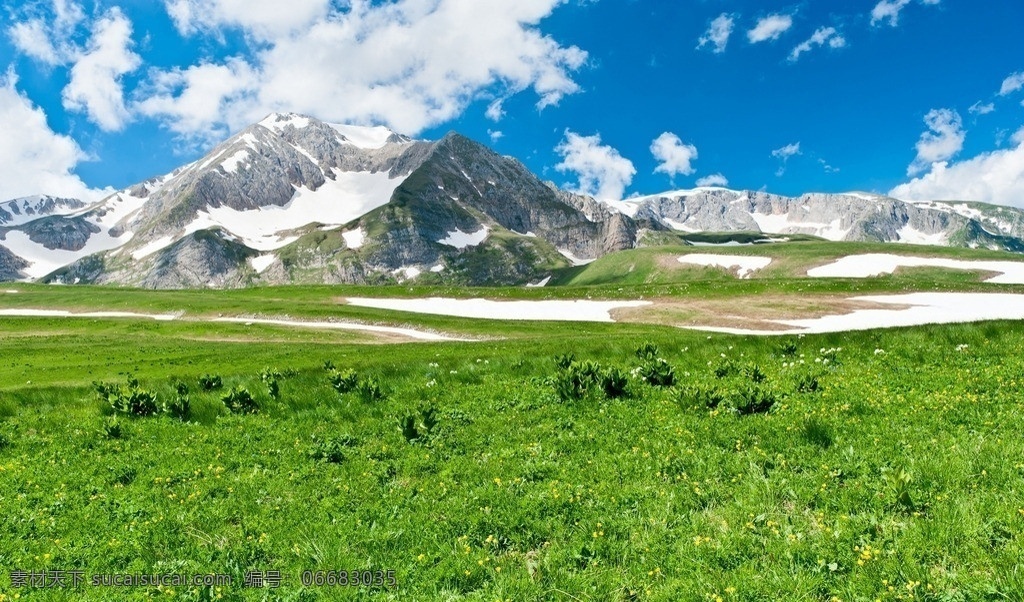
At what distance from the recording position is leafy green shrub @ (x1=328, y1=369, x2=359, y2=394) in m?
18.7

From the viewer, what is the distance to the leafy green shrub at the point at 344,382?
734 inches

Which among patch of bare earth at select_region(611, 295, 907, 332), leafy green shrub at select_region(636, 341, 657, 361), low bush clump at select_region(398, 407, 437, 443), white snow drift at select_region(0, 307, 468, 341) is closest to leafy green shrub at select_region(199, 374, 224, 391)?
low bush clump at select_region(398, 407, 437, 443)

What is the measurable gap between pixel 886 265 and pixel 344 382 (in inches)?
5971

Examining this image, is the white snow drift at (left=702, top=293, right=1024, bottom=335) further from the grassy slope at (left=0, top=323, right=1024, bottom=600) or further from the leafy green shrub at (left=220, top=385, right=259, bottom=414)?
the leafy green shrub at (left=220, top=385, right=259, bottom=414)

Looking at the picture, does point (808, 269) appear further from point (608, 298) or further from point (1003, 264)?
point (608, 298)

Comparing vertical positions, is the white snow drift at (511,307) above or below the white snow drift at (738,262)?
below

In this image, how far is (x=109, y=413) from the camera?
17.8 m

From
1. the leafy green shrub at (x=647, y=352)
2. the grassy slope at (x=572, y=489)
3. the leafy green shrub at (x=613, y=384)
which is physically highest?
the leafy green shrub at (x=647, y=352)

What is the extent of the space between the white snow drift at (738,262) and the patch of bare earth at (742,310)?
108 meters

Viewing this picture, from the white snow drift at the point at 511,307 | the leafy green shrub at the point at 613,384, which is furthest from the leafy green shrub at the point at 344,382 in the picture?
the white snow drift at the point at 511,307

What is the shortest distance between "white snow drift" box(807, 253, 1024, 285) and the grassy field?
12420 cm

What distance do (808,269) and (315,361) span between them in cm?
14480

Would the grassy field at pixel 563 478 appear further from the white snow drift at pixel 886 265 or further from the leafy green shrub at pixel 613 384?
the white snow drift at pixel 886 265

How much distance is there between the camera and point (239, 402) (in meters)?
17.6
